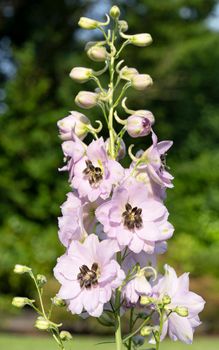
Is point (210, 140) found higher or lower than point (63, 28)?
lower

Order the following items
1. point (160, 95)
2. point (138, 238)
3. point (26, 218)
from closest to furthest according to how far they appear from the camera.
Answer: point (138, 238) → point (26, 218) → point (160, 95)

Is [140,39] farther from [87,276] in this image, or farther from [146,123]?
[87,276]

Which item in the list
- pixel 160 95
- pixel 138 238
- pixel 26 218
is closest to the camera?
pixel 138 238

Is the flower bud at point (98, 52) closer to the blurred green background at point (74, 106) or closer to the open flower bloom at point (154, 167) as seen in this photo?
the open flower bloom at point (154, 167)

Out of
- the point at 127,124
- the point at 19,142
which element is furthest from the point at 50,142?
the point at 127,124

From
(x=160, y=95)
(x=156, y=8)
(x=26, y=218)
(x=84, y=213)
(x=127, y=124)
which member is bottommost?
(x=84, y=213)

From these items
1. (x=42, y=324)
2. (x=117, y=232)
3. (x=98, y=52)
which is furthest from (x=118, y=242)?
(x=98, y=52)

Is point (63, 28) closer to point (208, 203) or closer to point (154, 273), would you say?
point (208, 203)

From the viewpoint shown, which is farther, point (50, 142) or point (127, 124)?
point (50, 142)
